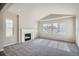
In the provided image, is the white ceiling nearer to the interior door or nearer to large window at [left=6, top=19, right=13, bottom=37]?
the interior door

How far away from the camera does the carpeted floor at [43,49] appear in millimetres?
2281

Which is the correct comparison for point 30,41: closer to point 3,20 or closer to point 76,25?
point 3,20

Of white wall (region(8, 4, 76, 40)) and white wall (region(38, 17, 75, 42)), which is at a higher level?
white wall (region(8, 4, 76, 40))

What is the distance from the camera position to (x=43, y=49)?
2.36m

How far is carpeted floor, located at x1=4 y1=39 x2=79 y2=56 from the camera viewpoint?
89.8 inches

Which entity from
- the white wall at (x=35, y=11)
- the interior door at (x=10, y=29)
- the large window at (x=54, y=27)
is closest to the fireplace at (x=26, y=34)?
the white wall at (x=35, y=11)

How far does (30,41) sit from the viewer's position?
248 centimetres

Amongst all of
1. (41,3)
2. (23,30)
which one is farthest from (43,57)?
(41,3)

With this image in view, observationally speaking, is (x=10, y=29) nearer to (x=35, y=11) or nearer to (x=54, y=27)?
(x=35, y=11)

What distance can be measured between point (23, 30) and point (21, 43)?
0.35m

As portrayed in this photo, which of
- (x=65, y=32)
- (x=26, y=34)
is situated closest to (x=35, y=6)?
(x=26, y=34)

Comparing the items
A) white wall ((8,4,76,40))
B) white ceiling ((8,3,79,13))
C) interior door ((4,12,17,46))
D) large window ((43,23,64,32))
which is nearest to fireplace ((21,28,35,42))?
white wall ((8,4,76,40))

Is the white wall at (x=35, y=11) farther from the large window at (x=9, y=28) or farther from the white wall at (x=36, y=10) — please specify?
the large window at (x=9, y=28)

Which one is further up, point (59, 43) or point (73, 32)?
point (73, 32)
